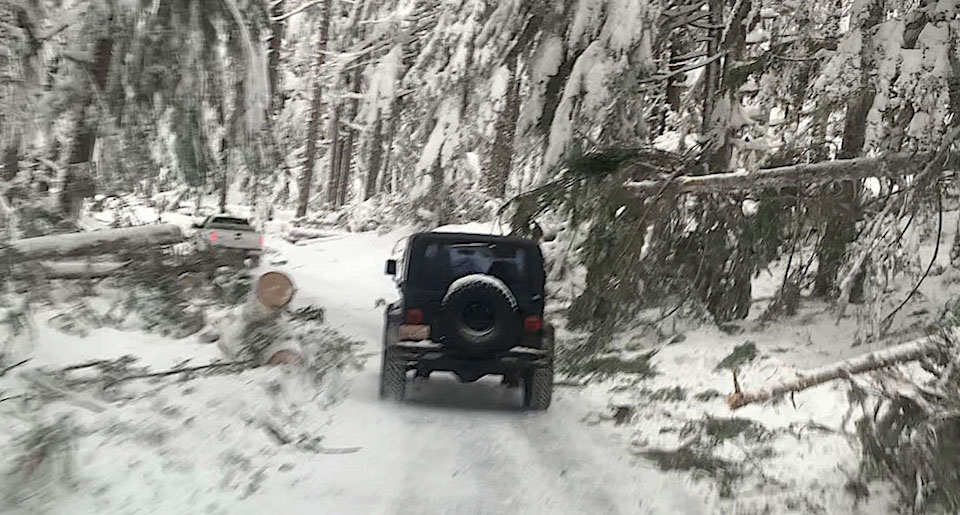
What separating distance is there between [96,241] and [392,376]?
3.47 metres

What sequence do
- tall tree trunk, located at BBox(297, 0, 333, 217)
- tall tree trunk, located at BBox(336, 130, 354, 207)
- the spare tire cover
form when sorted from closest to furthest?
the spare tire cover < tall tree trunk, located at BBox(297, 0, 333, 217) < tall tree trunk, located at BBox(336, 130, 354, 207)

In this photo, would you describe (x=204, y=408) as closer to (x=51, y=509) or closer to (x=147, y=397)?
(x=147, y=397)

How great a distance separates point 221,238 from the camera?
854 inches

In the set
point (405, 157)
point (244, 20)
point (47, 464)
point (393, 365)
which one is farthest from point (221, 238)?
point (47, 464)

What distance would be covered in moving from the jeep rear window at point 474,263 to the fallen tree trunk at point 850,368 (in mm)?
3822

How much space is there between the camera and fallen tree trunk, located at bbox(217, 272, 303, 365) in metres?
9.74

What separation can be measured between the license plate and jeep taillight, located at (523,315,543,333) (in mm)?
1075

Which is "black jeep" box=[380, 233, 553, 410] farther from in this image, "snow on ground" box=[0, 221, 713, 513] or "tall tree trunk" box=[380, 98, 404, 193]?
"tall tree trunk" box=[380, 98, 404, 193]

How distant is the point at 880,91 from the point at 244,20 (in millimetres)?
5502

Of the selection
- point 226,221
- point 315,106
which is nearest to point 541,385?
point 226,221

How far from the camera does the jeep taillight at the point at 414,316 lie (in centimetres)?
917

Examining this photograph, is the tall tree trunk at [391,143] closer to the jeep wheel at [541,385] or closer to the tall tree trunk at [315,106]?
the tall tree trunk at [315,106]

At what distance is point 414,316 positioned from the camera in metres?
9.17

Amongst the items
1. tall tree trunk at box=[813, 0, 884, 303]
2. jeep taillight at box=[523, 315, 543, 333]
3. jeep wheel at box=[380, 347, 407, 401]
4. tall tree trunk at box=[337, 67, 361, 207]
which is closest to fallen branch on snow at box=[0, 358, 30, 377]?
jeep wheel at box=[380, 347, 407, 401]
